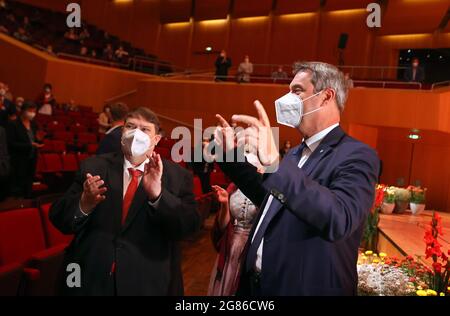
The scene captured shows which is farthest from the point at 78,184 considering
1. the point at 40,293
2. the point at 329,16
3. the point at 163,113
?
the point at 329,16

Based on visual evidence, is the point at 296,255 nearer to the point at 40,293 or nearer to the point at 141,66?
the point at 40,293

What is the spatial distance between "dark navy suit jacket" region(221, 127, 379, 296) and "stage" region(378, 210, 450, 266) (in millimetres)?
1610

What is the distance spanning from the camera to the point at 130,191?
1.94 metres

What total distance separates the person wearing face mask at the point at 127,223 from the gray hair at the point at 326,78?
0.63 meters

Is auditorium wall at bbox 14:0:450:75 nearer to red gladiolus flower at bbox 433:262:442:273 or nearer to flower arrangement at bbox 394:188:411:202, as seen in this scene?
flower arrangement at bbox 394:188:411:202

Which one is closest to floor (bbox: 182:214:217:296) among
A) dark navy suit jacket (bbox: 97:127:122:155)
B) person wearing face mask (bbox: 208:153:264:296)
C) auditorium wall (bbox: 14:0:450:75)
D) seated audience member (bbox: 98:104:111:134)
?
person wearing face mask (bbox: 208:153:264:296)

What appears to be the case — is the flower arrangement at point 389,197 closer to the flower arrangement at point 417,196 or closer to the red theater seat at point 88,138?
the flower arrangement at point 417,196

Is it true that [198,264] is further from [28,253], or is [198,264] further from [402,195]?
[402,195]

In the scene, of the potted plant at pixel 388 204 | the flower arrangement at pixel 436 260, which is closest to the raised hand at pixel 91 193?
the flower arrangement at pixel 436 260

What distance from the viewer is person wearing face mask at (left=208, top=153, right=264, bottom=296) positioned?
98.9 inches

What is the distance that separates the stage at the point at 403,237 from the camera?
3.11 meters

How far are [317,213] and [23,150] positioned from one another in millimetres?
4669

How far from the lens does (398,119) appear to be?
9.70m

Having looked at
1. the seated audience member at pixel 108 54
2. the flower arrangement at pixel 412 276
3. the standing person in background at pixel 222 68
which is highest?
the seated audience member at pixel 108 54
